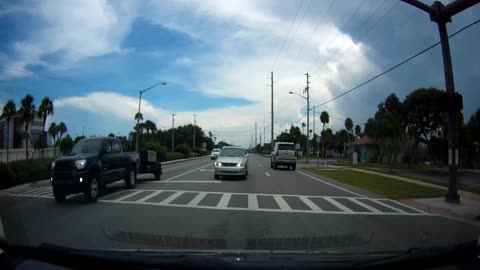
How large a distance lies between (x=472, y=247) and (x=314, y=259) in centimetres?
180

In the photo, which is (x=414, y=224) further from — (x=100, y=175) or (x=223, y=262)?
(x=100, y=175)

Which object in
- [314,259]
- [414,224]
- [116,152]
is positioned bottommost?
[414,224]

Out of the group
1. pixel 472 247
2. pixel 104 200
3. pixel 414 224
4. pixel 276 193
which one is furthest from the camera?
pixel 276 193

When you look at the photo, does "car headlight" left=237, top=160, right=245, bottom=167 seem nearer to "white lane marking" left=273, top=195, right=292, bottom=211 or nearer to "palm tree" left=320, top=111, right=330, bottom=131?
"white lane marking" left=273, top=195, right=292, bottom=211

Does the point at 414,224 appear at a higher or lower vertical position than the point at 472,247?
lower

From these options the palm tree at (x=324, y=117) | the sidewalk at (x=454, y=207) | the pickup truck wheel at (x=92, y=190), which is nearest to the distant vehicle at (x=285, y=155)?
the sidewalk at (x=454, y=207)

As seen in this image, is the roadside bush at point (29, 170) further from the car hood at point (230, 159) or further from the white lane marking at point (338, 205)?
the white lane marking at point (338, 205)

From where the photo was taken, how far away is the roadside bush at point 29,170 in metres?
21.5

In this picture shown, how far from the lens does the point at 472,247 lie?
4.69m

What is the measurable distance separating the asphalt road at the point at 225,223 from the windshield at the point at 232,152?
9858 mm

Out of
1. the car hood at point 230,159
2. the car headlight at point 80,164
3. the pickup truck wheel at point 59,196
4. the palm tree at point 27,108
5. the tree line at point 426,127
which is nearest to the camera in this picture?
the car headlight at point 80,164

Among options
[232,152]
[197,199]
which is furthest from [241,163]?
[197,199]

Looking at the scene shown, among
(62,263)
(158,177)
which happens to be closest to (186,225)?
(62,263)

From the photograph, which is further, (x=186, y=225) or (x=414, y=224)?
(x=414, y=224)
